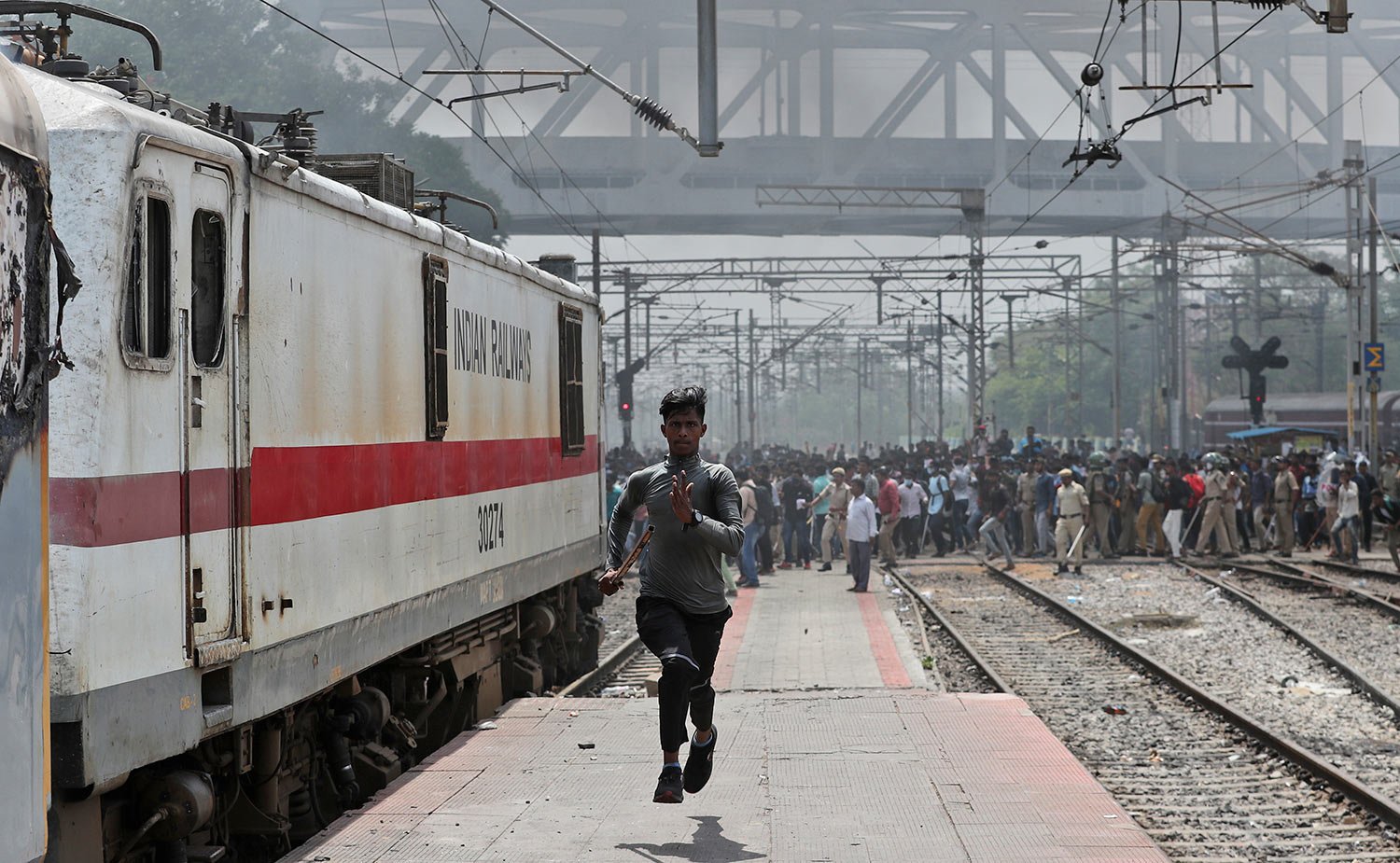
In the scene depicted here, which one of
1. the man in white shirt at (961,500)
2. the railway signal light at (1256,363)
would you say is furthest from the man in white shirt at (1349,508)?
the railway signal light at (1256,363)

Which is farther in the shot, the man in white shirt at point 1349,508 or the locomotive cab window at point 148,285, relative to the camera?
the man in white shirt at point 1349,508

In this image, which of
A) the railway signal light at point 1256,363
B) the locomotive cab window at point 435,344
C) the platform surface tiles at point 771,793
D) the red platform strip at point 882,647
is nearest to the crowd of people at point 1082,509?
the railway signal light at point 1256,363

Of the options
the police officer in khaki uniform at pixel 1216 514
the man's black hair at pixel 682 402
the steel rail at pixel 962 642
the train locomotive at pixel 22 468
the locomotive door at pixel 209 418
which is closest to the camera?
the train locomotive at pixel 22 468

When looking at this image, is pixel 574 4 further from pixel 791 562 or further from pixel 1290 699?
pixel 1290 699

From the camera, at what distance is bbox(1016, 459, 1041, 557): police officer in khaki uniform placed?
104 feet

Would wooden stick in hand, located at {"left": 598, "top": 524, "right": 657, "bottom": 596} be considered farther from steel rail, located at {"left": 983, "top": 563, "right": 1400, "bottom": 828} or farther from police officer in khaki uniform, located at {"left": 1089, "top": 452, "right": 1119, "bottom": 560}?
police officer in khaki uniform, located at {"left": 1089, "top": 452, "right": 1119, "bottom": 560}

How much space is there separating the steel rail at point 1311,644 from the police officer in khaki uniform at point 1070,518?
1924 mm

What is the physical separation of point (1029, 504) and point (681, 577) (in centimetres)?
2510

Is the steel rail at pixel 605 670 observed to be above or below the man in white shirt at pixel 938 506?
below

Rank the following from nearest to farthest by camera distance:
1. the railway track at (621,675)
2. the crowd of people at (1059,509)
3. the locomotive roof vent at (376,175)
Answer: the locomotive roof vent at (376,175) → the railway track at (621,675) → the crowd of people at (1059,509)

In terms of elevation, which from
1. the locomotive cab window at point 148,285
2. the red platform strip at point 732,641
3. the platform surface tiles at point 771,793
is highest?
the locomotive cab window at point 148,285

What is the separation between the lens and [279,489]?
22.7ft

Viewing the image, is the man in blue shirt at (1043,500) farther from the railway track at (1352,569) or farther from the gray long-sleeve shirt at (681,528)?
the gray long-sleeve shirt at (681,528)

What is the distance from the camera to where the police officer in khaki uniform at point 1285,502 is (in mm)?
30172
